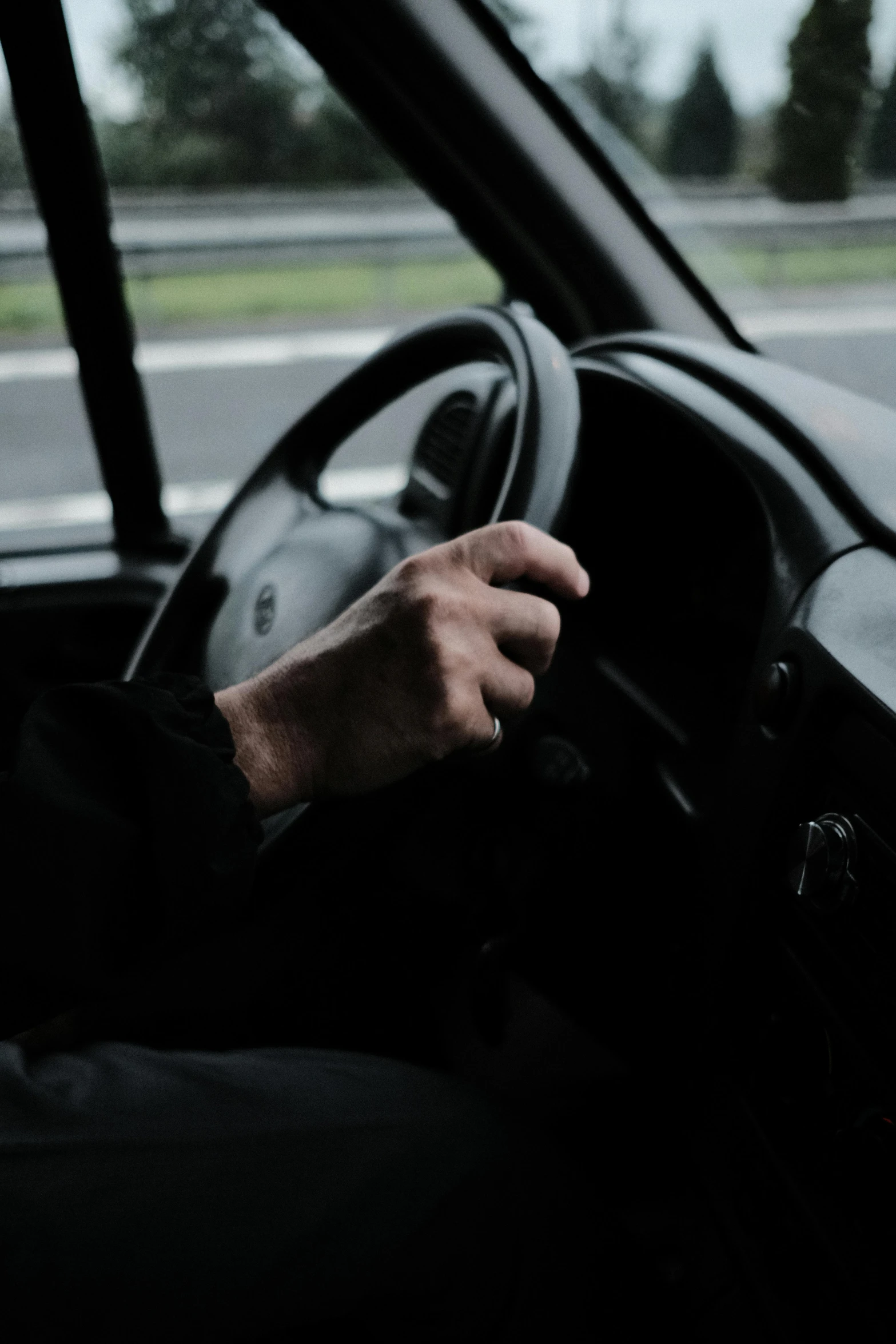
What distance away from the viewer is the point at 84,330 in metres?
1.84

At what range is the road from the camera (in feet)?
4.48

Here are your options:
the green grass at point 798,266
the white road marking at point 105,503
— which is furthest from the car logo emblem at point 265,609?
the green grass at point 798,266

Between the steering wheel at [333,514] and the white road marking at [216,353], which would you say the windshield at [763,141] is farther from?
the white road marking at [216,353]

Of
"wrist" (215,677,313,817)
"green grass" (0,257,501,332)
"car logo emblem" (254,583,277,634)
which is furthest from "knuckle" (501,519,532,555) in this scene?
"green grass" (0,257,501,332)

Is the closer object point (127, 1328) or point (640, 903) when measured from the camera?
point (127, 1328)

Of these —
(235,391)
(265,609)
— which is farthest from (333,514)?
(235,391)

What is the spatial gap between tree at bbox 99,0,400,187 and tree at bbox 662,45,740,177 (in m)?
0.36

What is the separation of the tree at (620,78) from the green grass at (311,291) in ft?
4.48

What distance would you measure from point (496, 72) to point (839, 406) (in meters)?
0.61

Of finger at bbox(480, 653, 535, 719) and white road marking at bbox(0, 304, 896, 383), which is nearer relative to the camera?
finger at bbox(480, 653, 535, 719)

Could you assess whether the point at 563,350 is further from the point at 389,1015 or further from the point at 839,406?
the point at 389,1015

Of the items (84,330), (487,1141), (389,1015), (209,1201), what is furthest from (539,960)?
(84,330)

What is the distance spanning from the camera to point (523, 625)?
0.87m

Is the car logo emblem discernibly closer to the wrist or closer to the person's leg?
the wrist
